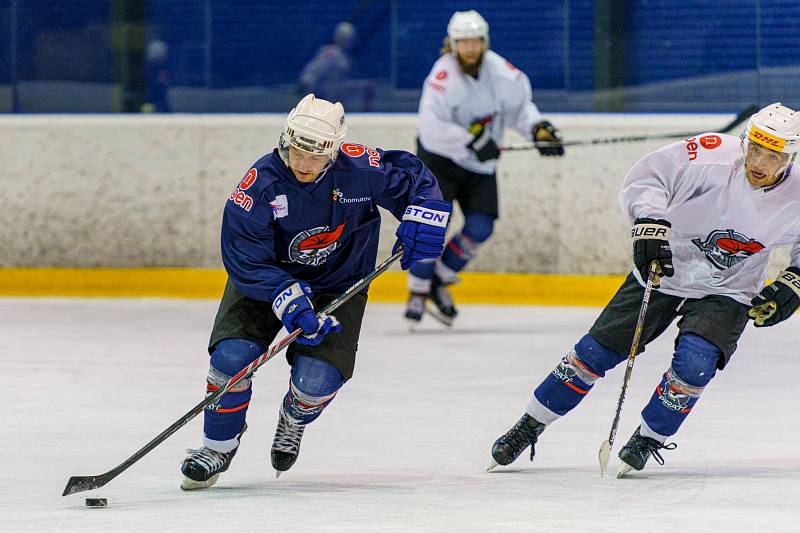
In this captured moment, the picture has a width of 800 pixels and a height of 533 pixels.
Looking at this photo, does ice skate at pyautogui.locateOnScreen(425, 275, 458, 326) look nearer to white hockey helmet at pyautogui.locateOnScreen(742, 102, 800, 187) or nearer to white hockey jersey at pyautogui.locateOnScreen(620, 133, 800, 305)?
white hockey jersey at pyautogui.locateOnScreen(620, 133, 800, 305)

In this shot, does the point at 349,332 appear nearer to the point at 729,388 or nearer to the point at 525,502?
the point at 525,502

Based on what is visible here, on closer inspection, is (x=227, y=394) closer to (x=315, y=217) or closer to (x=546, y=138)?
(x=315, y=217)

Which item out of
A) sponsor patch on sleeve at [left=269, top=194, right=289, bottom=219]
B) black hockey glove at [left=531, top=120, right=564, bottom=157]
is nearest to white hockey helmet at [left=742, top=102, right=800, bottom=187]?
sponsor patch on sleeve at [left=269, top=194, right=289, bottom=219]

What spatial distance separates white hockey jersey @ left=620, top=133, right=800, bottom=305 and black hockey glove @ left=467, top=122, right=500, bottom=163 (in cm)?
302

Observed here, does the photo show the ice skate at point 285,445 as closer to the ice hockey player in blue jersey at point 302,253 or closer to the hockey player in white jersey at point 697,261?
the ice hockey player in blue jersey at point 302,253

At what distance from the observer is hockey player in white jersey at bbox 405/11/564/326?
7.06 m

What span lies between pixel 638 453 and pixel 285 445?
888 mm

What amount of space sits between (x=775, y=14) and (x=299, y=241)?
4.69 metres

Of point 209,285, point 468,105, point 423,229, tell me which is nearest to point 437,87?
point 468,105

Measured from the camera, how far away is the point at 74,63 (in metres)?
8.60

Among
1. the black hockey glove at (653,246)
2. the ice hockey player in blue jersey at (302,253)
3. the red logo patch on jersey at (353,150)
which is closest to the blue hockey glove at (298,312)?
the ice hockey player in blue jersey at (302,253)

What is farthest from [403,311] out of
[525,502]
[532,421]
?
[525,502]

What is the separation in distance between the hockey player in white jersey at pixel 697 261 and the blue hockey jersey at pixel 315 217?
566mm

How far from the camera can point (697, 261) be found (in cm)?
400
